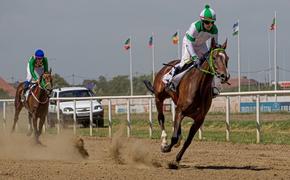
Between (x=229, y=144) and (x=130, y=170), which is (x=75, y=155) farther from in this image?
(x=229, y=144)

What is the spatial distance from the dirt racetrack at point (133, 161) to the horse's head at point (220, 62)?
5.51ft

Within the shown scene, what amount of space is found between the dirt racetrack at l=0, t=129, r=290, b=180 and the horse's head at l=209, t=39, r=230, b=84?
1.68m

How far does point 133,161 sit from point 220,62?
2779mm

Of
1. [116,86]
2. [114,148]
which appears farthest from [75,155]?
[116,86]

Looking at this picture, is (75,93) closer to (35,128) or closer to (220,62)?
(35,128)

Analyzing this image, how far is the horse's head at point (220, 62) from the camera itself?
11.3 m

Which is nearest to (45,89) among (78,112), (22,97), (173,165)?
(22,97)

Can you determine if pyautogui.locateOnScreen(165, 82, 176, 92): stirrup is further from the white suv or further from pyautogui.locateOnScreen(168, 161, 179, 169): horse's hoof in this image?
the white suv

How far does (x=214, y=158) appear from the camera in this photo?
14234 mm

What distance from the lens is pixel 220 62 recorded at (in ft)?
37.6

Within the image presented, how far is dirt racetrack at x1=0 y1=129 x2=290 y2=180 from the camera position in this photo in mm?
10531

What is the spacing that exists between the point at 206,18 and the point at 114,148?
3366mm

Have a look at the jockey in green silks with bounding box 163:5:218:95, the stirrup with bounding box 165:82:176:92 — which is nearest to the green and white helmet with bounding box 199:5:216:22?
the jockey in green silks with bounding box 163:5:218:95

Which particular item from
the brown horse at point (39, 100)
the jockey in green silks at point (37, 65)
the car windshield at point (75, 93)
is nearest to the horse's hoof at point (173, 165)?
the brown horse at point (39, 100)
